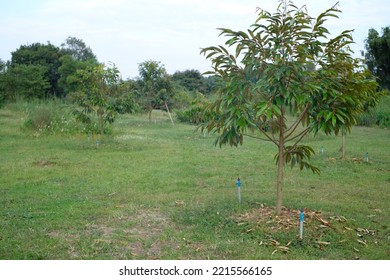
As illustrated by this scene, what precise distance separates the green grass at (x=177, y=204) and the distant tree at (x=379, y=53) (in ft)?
46.0

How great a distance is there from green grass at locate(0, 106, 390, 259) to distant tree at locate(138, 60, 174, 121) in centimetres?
1197

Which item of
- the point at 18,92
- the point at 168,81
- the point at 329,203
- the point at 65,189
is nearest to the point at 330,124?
the point at 329,203

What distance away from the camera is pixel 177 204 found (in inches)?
239

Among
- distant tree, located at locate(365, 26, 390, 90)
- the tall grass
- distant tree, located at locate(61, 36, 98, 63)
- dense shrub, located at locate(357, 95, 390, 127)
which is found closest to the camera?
the tall grass

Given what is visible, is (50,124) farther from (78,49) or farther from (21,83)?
(78,49)

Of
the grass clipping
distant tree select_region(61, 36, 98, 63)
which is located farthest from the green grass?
distant tree select_region(61, 36, 98, 63)

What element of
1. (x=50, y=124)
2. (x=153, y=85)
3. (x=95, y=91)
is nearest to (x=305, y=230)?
(x=95, y=91)

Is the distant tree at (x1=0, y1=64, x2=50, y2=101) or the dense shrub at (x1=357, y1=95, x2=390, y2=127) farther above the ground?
the distant tree at (x1=0, y1=64, x2=50, y2=101)

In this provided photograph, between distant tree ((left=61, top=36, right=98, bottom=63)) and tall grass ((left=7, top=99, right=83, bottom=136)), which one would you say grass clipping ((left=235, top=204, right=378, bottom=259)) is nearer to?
tall grass ((left=7, top=99, right=83, bottom=136))

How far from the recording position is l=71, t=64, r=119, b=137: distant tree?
39.6 ft

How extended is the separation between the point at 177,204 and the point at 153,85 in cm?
1782

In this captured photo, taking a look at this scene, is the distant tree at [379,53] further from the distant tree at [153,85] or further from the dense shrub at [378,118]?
the distant tree at [153,85]

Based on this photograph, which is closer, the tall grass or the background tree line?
the background tree line

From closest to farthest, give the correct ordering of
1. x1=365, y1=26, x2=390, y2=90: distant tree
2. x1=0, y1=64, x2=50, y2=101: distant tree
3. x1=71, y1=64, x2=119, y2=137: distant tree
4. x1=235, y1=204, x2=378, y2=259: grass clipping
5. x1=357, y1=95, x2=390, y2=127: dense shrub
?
x1=235, y1=204, x2=378, y2=259: grass clipping → x1=71, y1=64, x2=119, y2=137: distant tree → x1=357, y1=95, x2=390, y2=127: dense shrub → x1=365, y1=26, x2=390, y2=90: distant tree → x1=0, y1=64, x2=50, y2=101: distant tree
